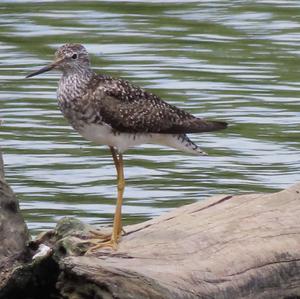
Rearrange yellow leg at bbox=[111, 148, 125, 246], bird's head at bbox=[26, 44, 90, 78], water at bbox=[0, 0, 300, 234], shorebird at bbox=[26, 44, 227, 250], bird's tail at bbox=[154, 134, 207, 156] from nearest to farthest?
yellow leg at bbox=[111, 148, 125, 246]
shorebird at bbox=[26, 44, 227, 250]
bird's head at bbox=[26, 44, 90, 78]
bird's tail at bbox=[154, 134, 207, 156]
water at bbox=[0, 0, 300, 234]

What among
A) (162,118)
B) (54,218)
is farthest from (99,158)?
(162,118)

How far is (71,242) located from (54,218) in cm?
352

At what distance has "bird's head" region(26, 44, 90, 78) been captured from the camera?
420 inches

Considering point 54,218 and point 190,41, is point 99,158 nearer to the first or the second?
point 54,218

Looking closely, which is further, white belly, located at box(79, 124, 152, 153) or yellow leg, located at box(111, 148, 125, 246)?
white belly, located at box(79, 124, 152, 153)

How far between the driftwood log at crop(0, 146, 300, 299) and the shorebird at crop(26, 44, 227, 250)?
0.62m

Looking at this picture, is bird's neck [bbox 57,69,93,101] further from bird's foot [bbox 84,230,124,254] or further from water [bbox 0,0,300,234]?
water [bbox 0,0,300,234]

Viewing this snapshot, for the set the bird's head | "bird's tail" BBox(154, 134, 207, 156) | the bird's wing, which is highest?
the bird's head

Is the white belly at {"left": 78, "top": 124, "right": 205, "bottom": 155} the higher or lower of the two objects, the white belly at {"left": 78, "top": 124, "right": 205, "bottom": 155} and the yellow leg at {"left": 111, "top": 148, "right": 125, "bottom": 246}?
the higher

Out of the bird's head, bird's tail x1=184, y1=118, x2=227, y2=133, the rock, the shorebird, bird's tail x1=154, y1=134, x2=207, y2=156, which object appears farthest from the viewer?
bird's tail x1=154, y1=134, x2=207, y2=156

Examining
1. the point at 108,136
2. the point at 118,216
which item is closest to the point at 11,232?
the point at 118,216

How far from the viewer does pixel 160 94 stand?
17172 mm

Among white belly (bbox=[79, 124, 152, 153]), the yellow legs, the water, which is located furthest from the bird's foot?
the water

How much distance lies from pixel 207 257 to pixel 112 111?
159cm
